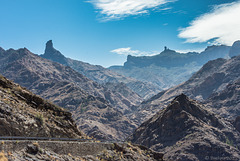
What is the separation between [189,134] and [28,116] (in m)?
103

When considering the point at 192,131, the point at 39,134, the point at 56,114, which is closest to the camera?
the point at 39,134

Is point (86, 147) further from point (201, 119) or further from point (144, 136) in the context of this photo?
point (201, 119)

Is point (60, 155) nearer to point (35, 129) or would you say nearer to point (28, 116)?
point (35, 129)

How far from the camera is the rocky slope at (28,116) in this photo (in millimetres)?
22938

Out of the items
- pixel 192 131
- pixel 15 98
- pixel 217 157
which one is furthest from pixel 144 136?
pixel 15 98

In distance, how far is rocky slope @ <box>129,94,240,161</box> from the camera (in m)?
109

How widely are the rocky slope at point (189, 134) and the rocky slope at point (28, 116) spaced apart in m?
83.7

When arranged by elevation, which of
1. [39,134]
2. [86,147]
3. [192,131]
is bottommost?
[192,131]

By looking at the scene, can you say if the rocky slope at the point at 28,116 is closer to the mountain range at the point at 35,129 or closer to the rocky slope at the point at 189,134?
the mountain range at the point at 35,129

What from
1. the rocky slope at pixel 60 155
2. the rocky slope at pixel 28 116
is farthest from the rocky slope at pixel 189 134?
the rocky slope at pixel 28 116

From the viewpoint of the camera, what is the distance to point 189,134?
386 feet

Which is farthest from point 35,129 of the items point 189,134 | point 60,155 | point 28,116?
point 189,134

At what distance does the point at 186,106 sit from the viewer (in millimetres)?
127375

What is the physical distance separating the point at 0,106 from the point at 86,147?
10.5m
